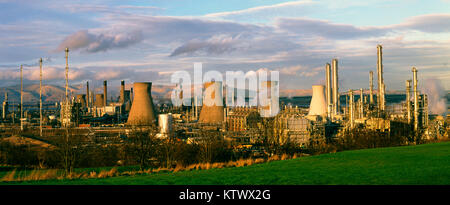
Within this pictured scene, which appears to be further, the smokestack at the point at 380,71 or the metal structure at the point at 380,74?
the smokestack at the point at 380,71

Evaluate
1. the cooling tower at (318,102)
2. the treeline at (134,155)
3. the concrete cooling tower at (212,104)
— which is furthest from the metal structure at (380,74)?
the treeline at (134,155)

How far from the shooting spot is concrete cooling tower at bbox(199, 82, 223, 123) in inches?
1756

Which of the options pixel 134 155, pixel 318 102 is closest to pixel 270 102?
pixel 318 102

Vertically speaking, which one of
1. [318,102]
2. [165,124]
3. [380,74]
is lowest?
[165,124]

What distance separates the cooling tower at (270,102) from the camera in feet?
141

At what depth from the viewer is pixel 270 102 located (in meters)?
43.4

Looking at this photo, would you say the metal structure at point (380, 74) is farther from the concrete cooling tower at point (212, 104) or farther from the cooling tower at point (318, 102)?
the concrete cooling tower at point (212, 104)

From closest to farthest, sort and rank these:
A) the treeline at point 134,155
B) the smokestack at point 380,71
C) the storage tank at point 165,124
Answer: the treeline at point 134,155 → the storage tank at point 165,124 → the smokestack at point 380,71

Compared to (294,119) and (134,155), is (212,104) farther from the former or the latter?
(134,155)

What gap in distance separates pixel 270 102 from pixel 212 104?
21.7 feet

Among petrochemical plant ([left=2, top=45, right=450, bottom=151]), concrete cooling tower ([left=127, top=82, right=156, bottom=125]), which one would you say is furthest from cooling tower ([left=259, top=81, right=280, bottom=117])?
concrete cooling tower ([left=127, top=82, right=156, bottom=125])

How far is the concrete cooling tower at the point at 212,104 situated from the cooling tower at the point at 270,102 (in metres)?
4.88

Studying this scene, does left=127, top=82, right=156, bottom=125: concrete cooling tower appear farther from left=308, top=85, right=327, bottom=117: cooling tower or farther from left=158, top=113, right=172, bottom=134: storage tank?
left=308, top=85, right=327, bottom=117: cooling tower
